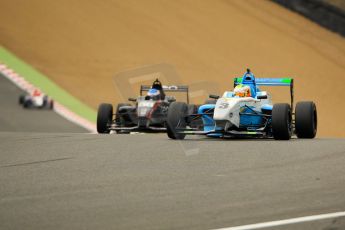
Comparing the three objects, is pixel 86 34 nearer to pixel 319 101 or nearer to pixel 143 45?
pixel 143 45

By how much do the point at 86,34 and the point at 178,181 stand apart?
2766cm

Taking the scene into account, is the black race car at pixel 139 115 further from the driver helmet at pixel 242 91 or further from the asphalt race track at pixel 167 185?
the asphalt race track at pixel 167 185

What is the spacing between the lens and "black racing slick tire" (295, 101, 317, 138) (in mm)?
15570

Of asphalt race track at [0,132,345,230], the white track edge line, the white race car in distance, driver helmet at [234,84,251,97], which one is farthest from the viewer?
the white race car in distance

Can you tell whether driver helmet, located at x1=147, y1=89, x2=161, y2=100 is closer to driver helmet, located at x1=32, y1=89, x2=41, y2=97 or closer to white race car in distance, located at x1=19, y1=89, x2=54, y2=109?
white race car in distance, located at x1=19, y1=89, x2=54, y2=109

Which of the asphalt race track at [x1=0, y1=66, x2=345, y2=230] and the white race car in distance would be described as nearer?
the asphalt race track at [x1=0, y1=66, x2=345, y2=230]

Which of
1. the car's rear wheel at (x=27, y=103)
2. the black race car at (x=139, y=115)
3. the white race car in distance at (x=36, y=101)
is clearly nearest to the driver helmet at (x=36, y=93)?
the white race car in distance at (x=36, y=101)

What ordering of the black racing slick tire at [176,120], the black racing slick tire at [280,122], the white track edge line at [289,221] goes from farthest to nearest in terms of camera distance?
the black racing slick tire at [176,120], the black racing slick tire at [280,122], the white track edge line at [289,221]

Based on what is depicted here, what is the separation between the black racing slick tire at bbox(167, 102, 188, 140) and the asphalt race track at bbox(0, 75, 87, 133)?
6541 millimetres

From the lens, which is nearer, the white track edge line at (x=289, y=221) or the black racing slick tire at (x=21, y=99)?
the white track edge line at (x=289, y=221)

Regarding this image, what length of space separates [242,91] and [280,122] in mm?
1324

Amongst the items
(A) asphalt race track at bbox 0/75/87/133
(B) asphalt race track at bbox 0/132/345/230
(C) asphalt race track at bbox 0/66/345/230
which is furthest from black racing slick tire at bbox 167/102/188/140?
(A) asphalt race track at bbox 0/75/87/133

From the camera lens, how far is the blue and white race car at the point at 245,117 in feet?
48.0

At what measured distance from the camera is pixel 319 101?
29656 millimetres
